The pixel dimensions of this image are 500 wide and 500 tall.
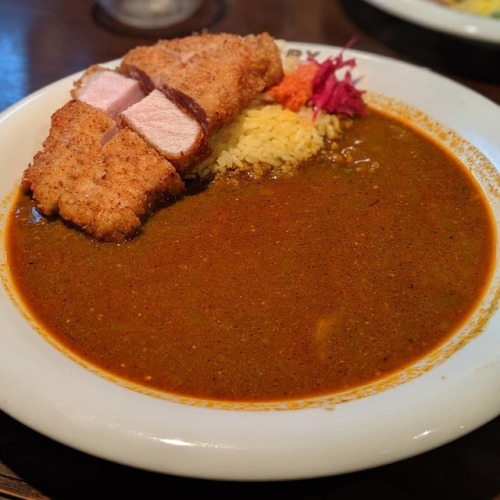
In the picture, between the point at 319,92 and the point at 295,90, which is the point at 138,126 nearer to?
the point at 295,90

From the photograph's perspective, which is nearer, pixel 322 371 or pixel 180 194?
pixel 322 371

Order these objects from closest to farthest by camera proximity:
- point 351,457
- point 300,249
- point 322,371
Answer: point 351,457, point 322,371, point 300,249

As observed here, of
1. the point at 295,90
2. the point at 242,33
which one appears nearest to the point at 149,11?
the point at 242,33

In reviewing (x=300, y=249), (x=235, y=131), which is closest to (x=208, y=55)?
(x=235, y=131)

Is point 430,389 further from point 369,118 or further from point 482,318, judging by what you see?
point 369,118

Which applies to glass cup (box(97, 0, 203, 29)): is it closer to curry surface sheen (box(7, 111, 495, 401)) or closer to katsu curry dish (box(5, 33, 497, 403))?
katsu curry dish (box(5, 33, 497, 403))

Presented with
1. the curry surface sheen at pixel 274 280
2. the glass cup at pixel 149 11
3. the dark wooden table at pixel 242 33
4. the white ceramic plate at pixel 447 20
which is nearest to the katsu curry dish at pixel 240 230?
the curry surface sheen at pixel 274 280

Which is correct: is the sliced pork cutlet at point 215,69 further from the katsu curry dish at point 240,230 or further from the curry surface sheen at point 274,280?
the curry surface sheen at point 274,280

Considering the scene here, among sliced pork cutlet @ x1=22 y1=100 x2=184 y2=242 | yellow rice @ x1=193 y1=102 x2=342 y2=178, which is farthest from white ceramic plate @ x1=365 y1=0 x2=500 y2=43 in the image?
sliced pork cutlet @ x1=22 y1=100 x2=184 y2=242
